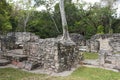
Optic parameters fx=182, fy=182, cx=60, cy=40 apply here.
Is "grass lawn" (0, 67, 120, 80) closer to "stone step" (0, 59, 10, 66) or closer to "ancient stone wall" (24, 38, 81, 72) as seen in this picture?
"ancient stone wall" (24, 38, 81, 72)

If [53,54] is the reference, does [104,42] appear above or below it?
above

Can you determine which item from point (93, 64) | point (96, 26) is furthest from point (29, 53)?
point (96, 26)

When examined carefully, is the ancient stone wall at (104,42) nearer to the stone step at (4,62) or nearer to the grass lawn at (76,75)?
the grass lawn at (76,75)

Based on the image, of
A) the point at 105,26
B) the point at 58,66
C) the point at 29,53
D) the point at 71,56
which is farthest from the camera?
the point at 105,26

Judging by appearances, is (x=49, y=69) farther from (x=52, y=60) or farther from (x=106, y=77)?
(x=106, y=77)

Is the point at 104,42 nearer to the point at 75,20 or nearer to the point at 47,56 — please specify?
the point at 47,56

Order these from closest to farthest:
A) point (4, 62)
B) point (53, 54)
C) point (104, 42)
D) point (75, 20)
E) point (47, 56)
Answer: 1. point (53, 54)
2. point (47, 56)
3. point (4, 62)
4. point (104, 42)
5. point (75, 20)

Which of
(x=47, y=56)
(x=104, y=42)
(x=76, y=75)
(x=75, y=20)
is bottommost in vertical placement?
(x=76, y=75)

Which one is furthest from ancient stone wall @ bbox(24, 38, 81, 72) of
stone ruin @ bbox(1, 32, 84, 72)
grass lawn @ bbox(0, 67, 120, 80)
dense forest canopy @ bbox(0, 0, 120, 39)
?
dense forest canopy @ bbox(0, 0, 120, 39)

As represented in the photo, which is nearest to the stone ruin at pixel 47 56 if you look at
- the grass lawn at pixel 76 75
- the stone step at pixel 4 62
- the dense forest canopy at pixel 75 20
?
the stone step at pixel 4 62

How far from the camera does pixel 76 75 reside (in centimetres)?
908

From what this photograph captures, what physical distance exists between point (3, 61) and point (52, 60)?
11.2ft

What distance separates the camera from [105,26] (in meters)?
27.0

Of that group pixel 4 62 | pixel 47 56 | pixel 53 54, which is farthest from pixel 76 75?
pixel 4 62
